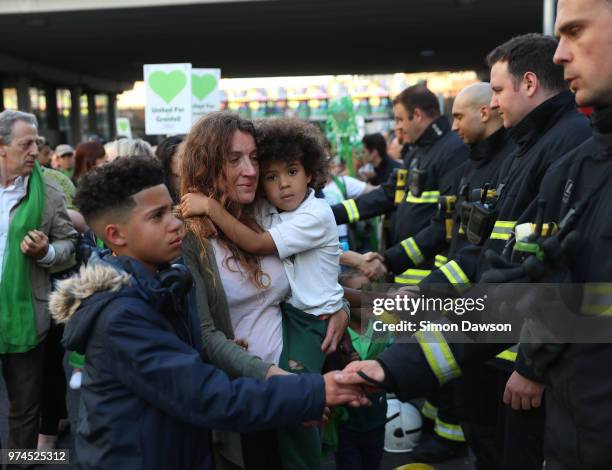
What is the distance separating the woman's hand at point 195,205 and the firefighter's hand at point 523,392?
4.45 feet

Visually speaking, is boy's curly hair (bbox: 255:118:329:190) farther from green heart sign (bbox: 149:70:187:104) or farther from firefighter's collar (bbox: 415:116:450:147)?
green heart sign (bbox: 149:70:187:104)

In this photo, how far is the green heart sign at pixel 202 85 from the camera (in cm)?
946

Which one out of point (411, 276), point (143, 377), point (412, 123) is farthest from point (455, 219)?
point (143, 377)

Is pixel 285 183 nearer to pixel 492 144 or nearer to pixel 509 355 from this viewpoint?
pixel 509 355

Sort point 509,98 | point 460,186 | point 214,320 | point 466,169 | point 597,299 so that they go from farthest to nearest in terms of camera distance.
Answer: point 466,169, point 460,186, point 509,98, point 214,320, point 597,299

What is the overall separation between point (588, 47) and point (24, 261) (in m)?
3.58

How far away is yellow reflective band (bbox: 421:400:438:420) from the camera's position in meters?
5.23

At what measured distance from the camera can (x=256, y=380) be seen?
7.58 feet

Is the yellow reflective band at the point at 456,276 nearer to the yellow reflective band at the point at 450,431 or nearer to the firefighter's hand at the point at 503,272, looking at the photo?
the firefighter's hand at the point at 503,272

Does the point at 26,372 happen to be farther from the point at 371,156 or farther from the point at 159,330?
the point at 371,156

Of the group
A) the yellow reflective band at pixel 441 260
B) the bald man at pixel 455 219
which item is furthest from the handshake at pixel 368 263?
the yellow reflective band at pixel 441 260

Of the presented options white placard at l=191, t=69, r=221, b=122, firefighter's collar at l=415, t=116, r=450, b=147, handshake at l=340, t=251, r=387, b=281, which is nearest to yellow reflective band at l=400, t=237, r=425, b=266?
handshake at l=340, t=251, r=387, b=281

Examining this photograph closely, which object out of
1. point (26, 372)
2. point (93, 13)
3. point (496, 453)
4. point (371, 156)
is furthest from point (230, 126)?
point (93, 13)

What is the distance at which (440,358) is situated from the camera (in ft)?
8.36
